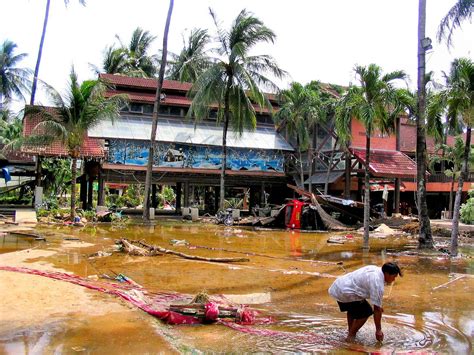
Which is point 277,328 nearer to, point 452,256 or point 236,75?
point 452,256

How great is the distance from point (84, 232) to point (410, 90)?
1306 centimetres

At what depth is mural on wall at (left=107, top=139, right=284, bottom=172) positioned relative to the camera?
27.2 meters

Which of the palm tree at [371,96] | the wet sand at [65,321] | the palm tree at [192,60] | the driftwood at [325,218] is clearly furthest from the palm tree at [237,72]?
the wet sand at [65,321]

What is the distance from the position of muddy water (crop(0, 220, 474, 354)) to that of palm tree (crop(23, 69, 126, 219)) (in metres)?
5.78

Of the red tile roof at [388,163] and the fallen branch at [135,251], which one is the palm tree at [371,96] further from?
the red tile roof at [388,163]

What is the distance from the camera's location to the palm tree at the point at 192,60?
25.8 metres

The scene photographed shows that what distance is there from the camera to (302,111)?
90.7 ft

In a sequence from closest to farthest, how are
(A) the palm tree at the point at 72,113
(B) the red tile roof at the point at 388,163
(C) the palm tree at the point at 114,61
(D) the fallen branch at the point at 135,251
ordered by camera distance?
(D) the fallen branch at the point at 135,251 < (A) the palm tree at the point at 72,113 < (B) the red tile roof at the point at 388,163 < (C) the palm tree at the point at 114,61

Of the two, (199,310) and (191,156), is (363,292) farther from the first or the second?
(191,156)

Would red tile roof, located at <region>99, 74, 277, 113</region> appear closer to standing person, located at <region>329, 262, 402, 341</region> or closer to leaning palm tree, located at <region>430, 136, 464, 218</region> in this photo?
leaning palm tree, located at <region>430, 136, 464, 218</region>

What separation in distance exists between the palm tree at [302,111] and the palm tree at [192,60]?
17.6 feet

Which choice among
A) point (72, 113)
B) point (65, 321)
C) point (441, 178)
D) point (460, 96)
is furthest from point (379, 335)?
point (441, 178)

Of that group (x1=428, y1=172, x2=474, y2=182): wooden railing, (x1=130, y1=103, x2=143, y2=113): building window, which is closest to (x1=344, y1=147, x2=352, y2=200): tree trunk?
(x1=428, y1=172, x2=474, y2=182): wooden railing

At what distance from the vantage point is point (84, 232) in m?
17.8
